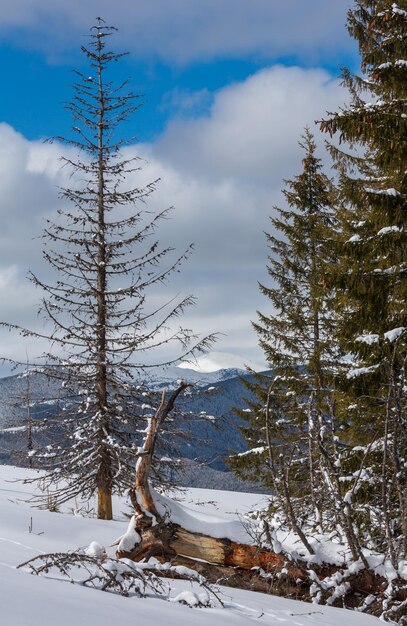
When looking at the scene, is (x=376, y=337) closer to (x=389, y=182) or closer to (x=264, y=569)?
(x=389, y=182)

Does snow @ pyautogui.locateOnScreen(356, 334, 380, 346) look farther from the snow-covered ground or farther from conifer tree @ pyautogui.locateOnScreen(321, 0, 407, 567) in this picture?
the snow-covered ground

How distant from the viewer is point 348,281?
9836 millimetres

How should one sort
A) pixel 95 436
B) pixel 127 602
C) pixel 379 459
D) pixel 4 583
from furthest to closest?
pixel 95 436, pixel 379 459, pixel 127 602, pixel 4 583

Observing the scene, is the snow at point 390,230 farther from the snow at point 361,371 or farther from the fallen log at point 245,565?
the fallen log at point 245,565

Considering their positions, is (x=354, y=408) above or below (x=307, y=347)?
below

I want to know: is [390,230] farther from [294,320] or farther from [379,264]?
[294,320]

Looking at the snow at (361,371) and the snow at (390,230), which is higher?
the snow at (390,230)

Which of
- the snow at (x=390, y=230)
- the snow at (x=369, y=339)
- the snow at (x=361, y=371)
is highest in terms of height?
the snow at (x=390, y=230)

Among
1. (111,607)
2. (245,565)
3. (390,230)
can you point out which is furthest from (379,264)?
(111,607)

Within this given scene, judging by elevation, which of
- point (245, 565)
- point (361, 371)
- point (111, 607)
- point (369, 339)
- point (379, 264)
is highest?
point (379, 264)

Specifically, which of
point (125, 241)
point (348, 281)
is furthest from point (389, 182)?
point (125, 241)

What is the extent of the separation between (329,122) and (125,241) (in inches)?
315

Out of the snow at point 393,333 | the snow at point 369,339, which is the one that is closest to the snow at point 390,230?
the snow at point 393,333

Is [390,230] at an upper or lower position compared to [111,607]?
upper
